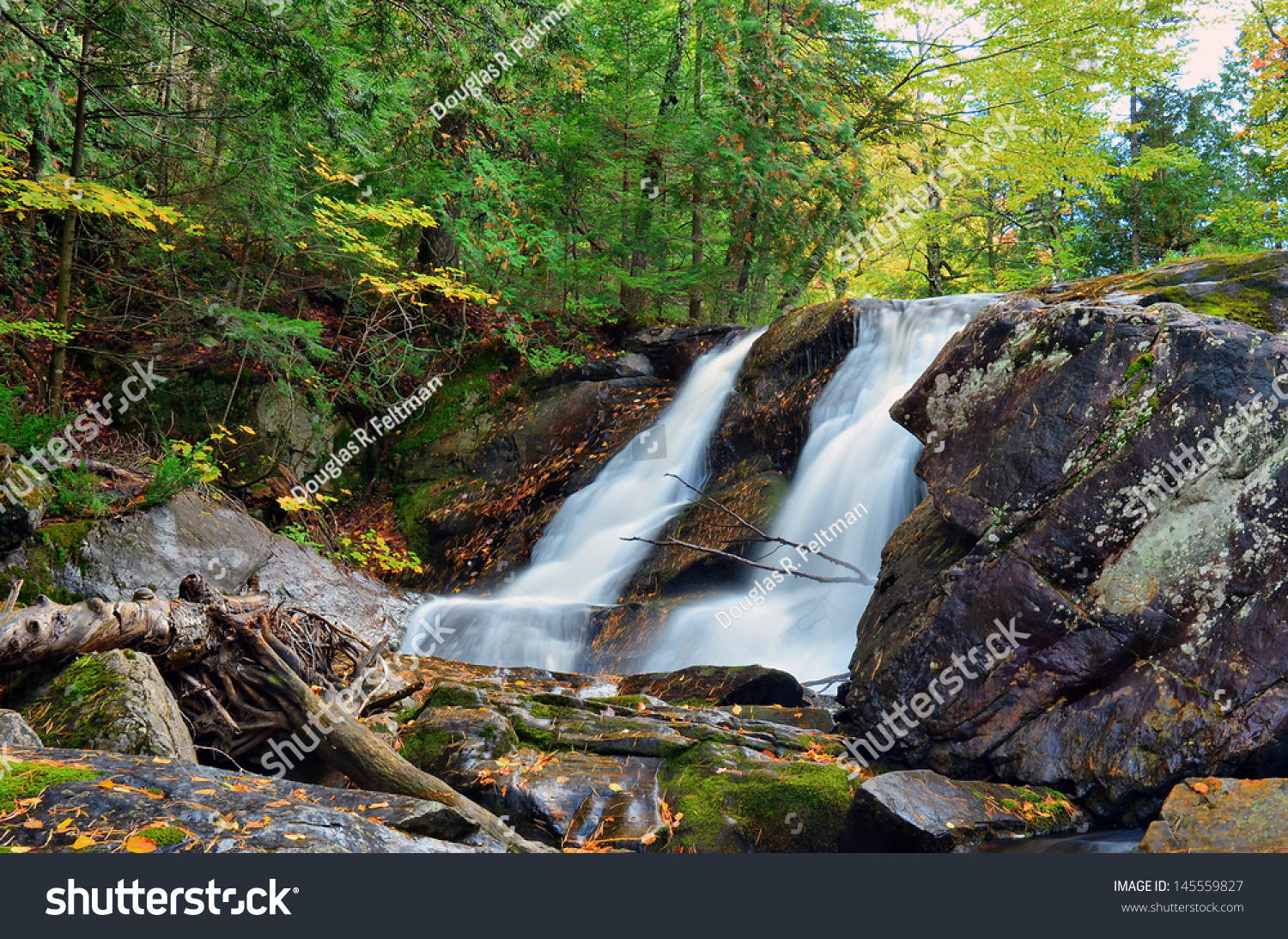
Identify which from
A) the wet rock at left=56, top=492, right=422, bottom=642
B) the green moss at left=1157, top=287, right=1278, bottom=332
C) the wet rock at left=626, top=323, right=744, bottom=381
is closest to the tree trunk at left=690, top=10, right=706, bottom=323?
the wet rock at left=626, top=323, right=744, bottom=381

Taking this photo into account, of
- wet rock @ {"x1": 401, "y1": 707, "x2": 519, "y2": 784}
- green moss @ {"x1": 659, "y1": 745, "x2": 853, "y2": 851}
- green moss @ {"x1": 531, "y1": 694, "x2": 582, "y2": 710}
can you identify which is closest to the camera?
green moss @ {"x1": 659, "y1": 745, "x2": 853, "y2": 851}

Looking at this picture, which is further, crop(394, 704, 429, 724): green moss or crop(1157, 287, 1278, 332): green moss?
crop(1157, 287, 1278, 332): green moss

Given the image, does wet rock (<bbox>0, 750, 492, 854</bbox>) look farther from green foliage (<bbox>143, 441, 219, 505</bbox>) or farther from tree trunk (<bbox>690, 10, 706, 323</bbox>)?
tree trunk (<bbox>690, 10, 706, 323</bbox>)

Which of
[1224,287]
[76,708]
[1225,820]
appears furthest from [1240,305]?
[76,708]

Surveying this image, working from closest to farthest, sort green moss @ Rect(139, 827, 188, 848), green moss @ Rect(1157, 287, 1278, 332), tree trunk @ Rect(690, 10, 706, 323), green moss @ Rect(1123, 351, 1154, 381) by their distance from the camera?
green moss @ Rect(139, 827, 188, 848) → green moss @ Rect(1123, 351, 1154, 381) → green moss @ Rect(1157, 287, 1278, 332) → tree trunk @ Rect(690, 10, 706, 323)

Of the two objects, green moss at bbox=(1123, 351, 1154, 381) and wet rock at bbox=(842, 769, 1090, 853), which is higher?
green moss at bbox=(1123, 351, 1154, 381)

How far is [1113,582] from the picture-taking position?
386 centimetres

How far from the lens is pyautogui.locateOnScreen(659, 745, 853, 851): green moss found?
3.43m

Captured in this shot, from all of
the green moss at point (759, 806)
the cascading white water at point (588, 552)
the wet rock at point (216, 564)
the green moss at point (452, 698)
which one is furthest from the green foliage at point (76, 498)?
the green moss at point (759, 806)

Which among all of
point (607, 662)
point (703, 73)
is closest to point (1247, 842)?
point (607, 662)

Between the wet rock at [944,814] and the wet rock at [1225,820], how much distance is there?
521mm

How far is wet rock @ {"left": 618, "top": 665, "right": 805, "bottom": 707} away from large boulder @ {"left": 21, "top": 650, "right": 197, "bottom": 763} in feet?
10.4

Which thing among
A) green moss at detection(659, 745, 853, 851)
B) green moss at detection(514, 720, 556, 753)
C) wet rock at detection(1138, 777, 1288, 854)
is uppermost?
green moss at detection(514, 720, 556, 753)

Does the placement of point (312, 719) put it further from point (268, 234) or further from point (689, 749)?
point (268, 234)
